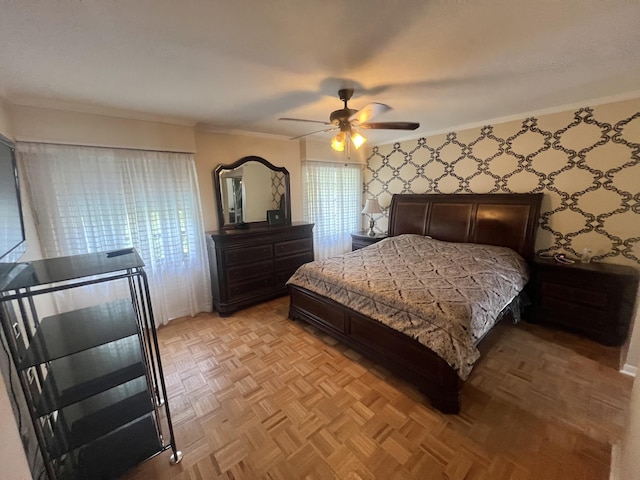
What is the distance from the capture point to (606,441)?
1.56m

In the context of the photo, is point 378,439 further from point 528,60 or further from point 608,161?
point 608,161

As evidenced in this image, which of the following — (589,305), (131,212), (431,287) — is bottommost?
(589,305)

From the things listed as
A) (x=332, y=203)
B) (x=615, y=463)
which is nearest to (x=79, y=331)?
(x=615, y=463)

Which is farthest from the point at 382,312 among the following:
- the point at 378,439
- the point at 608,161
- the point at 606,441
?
the point at 608,161

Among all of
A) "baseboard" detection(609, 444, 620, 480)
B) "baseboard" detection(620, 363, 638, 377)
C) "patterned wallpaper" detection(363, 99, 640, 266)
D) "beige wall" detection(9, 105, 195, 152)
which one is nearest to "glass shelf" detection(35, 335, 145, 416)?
→ "beige wall" detection(9, 105, 195, 152)

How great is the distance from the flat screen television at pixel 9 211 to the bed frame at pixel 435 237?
2189 mm

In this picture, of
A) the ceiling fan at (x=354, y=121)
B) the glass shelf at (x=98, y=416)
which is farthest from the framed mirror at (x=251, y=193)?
the glass shelf at (x=98, y=416)

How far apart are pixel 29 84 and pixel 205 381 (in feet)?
8.50

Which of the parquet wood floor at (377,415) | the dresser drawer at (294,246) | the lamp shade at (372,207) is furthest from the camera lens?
the lamp shade at (372,207)

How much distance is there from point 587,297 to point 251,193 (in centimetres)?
399

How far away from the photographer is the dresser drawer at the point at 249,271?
10.7ft

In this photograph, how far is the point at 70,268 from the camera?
1.32 meters

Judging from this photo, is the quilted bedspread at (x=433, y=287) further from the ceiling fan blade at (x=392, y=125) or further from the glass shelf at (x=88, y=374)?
the glass shelf at (x=88, y=374)

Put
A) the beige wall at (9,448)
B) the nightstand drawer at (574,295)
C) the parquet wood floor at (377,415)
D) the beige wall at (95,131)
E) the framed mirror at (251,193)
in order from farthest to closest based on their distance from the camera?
the framed mirror at (251,193)
the nightstand drawer at (574,295)
the beige wall at (95,131)
the parquet wood floor at (377,415)
the beige wall at (9,448)
